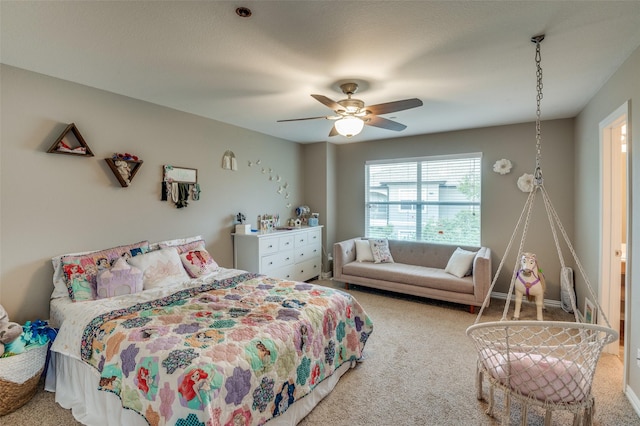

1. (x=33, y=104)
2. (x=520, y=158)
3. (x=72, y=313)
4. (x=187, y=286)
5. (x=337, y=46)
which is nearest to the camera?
(x=337, y=46)

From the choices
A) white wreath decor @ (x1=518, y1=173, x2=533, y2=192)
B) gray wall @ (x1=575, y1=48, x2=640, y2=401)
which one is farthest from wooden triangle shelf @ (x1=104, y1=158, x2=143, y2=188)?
white wreath decor @ (x1=518, y1=173, x2=533, y2=192)

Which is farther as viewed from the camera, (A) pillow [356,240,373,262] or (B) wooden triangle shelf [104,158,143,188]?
(A) pillow [356,240,373,262]

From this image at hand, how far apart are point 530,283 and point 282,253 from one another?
3.23m

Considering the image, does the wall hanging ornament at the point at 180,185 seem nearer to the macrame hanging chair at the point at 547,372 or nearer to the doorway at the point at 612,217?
the macrame hanging chair at the point at 547,372

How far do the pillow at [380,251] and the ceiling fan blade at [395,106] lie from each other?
274 centimetres

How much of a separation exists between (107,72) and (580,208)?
5.28 meters

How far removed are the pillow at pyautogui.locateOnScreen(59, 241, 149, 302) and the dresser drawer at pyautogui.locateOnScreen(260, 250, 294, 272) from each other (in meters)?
1.76

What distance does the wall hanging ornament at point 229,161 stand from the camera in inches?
169

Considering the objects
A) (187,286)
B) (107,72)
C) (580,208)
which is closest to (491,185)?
(580,208)

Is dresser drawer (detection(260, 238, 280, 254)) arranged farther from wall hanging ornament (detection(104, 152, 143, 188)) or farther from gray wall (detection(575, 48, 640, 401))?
gray wall (detection(575, 48, 640, 401))

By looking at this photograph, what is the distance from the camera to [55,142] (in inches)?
107

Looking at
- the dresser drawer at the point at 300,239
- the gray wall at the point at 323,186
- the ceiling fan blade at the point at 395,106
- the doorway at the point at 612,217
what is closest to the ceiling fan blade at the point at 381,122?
the ceiling fan blade at the point at 395,106

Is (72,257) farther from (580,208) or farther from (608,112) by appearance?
(580,208)

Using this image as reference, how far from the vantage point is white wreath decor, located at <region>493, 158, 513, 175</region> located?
440cm
